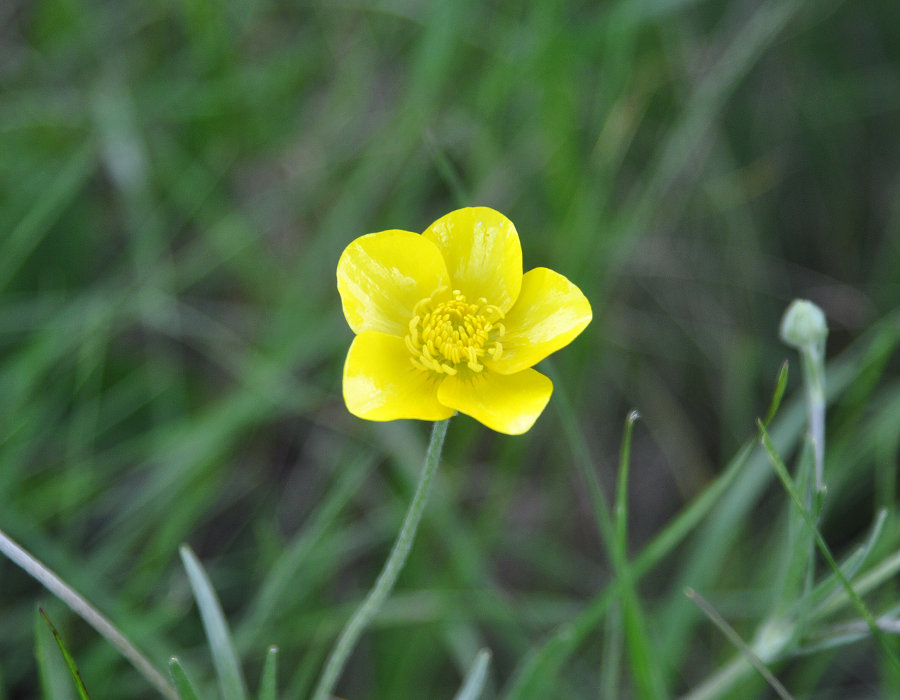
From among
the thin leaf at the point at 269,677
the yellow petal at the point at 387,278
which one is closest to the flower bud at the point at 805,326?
the yellow petal at the point at 387,278

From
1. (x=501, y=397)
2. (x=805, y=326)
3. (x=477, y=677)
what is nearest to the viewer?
(x=501, y=397)

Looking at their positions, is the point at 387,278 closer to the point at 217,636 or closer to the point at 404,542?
the point at 404,542

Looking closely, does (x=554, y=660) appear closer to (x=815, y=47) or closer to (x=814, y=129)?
(x=814, y=129)

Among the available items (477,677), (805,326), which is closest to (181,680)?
(477,677)

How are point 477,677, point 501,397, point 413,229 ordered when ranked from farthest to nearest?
1. point 413,229
2. point 477,677
3. point 501,397

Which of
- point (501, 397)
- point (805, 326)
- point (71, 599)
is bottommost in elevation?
point (71, 599)

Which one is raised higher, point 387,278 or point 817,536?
point 387,278

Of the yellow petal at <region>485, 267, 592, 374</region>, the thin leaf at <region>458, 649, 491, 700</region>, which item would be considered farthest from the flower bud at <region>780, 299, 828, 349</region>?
the thin leaf at <region>458, 649, 491, 700</region>
